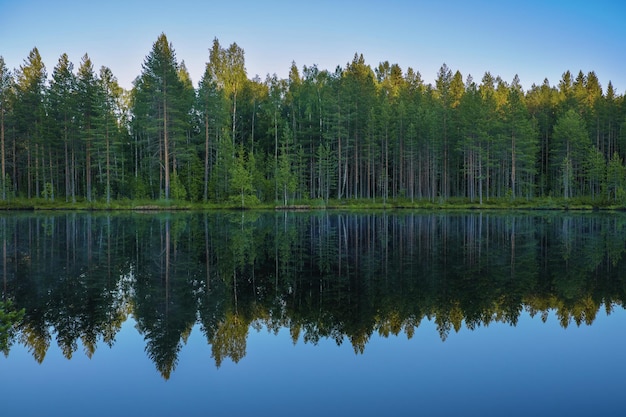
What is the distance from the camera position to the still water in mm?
6648

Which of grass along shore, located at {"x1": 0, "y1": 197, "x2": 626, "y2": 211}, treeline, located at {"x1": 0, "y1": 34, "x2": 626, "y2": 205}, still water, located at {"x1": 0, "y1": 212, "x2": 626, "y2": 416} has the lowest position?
still water, located at {"x1": 0, "y1": 212, "x2": 626, "y2": 416}

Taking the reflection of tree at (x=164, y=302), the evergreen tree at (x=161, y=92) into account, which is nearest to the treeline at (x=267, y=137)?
the evergreen tree at (x=161, y=92)

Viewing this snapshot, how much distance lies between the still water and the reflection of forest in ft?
Answer: 0.23

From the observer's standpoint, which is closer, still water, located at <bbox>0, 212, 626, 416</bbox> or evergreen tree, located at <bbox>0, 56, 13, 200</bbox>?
still water, located at <bbox>0, 212, 626, 416</bbox>

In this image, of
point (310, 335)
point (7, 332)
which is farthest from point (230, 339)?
point (7, 332)

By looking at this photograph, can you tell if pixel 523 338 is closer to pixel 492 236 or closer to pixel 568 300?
pixel 568 300

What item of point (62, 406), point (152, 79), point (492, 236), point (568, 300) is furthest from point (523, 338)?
point (152, 79)

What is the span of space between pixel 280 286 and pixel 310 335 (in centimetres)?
422

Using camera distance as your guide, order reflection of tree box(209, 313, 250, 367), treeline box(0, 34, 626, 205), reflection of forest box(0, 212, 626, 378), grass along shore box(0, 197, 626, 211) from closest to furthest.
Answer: reflection of tree box(209, 313, 250, 367) < reflection of forest box(0, 212, 626, 378) < grass along shore box(0, 197, 626, 211) < treeline box(0, 34, 626, 205)

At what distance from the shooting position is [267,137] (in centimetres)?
7219

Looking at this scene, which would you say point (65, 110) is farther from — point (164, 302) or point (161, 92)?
point (164, 302)

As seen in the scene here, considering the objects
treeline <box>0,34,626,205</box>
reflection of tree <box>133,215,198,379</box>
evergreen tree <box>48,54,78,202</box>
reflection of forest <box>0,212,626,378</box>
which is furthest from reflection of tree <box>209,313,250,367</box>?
evergreen tree <box>48,54,78,202</box>

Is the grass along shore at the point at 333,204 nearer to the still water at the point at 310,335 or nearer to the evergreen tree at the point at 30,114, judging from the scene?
the evergreen tree at the point at 30,114

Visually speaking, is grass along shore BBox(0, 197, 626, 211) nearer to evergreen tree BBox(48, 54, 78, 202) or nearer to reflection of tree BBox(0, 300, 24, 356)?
evergreen tree BBox(48, 54, 78, 202)
